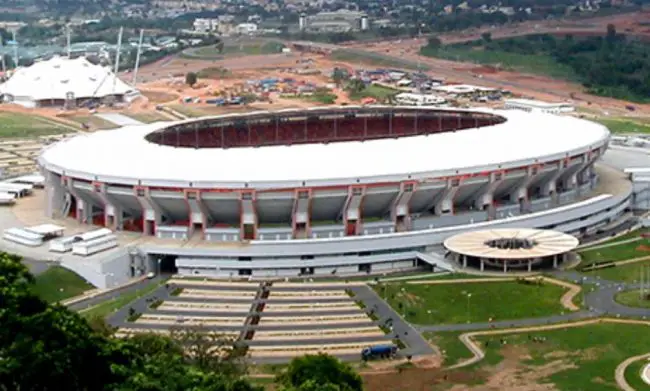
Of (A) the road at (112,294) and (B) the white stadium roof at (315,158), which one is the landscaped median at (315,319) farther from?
(B) the white stadium roof at (315,158)

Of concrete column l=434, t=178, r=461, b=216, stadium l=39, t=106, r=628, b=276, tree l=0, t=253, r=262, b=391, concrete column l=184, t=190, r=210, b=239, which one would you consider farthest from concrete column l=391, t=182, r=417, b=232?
tree l=0, t=253, r=262, b=391

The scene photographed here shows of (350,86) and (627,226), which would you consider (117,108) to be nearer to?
(350,86)

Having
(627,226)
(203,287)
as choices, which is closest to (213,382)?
(203,287)

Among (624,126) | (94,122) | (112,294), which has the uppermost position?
(112,294)

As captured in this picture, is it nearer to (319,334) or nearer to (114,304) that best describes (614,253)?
(319,334)

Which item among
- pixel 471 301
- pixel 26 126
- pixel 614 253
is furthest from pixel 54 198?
pixel 26 126

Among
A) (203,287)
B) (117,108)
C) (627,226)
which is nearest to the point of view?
(203,287)
